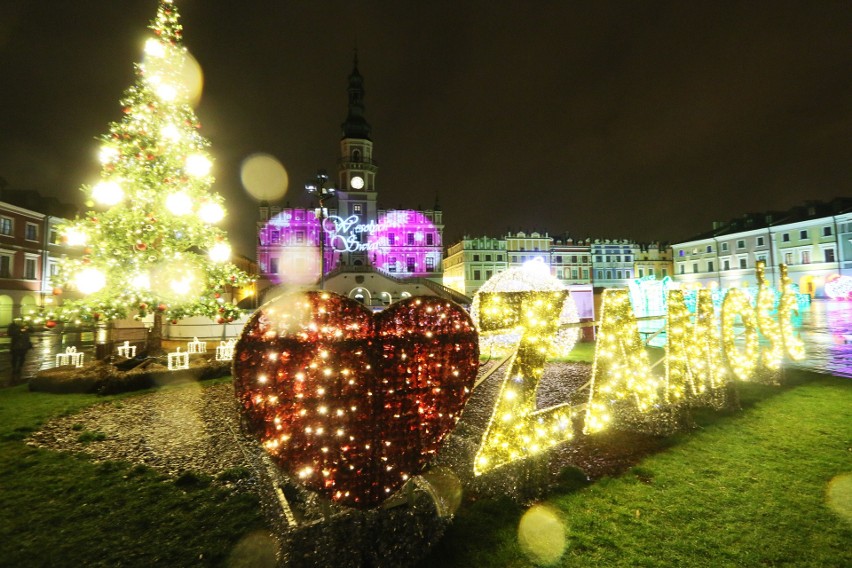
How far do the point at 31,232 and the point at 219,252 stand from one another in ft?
120

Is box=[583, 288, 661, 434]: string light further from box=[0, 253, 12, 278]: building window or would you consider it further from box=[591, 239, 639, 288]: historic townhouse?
box=[591, 239, 639, 288]: historic townhouse

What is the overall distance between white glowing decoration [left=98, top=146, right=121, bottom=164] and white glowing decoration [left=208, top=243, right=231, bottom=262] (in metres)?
3.67

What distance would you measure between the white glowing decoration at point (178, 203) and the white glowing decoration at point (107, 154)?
1793mm

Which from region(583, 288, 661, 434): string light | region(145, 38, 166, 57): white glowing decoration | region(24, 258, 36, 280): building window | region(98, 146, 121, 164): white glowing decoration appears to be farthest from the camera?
region(24, 258, 36, 280): building window

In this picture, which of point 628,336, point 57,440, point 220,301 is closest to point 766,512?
point 628,336

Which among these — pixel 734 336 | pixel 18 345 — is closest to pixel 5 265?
pixel 18 345

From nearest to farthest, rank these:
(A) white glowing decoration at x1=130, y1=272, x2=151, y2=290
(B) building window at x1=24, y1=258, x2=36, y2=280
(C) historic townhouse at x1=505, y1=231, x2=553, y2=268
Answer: (A) white glowing decoration at x1=130, y1=272, x2=151, y2=290, (B) building window at x1=24, y1=258, x2=36, y2=280, (C) historic townhouse at x1=505, y1=231, x2=553, y2=268

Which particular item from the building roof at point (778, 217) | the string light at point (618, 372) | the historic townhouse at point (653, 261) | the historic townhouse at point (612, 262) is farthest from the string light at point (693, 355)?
the historic townhouse at point (653, 261)

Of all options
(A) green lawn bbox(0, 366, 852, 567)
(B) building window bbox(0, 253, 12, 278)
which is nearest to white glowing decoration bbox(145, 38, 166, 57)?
(A) green lawn bbox(0, 366, 852, 567)

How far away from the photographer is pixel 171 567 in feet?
10.8

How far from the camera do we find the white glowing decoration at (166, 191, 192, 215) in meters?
11.9

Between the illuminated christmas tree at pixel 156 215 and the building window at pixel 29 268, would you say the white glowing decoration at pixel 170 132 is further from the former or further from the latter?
the building window at pixel 29 268

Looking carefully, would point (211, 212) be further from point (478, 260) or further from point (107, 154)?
point (478, 260)

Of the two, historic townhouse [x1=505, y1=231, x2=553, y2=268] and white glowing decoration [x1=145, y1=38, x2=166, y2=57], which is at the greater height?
historic townhouse [x1=505, y1=231, x2=553, y2=268]
